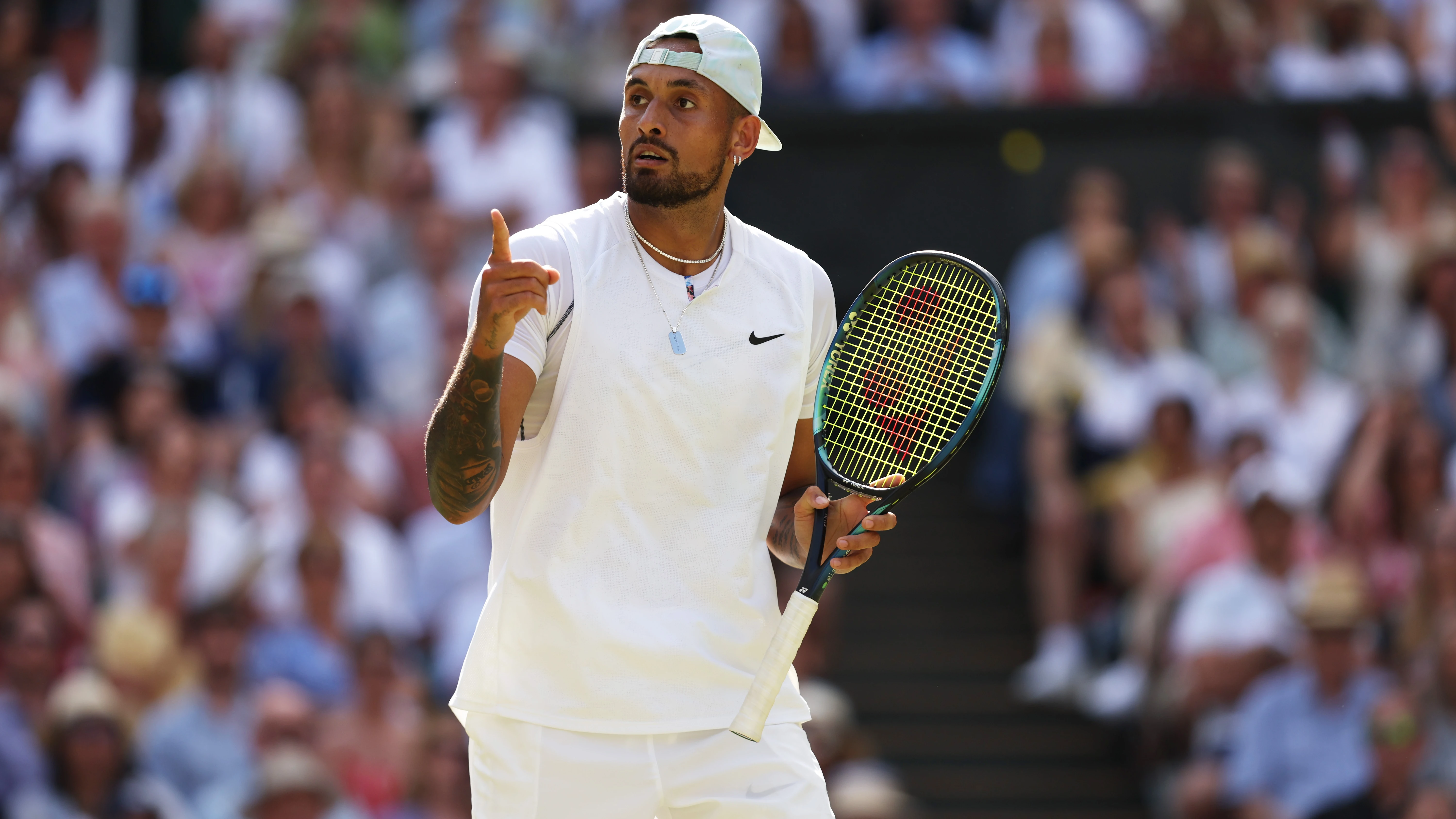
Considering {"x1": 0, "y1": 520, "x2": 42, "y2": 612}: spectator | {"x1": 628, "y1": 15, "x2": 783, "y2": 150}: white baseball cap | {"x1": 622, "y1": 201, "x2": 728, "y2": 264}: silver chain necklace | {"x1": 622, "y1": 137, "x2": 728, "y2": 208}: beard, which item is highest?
{"x1": 628, "y1": 15, "x2": 783, "y2": 150}: white baseball cap

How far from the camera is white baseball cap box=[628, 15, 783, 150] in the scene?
3486 mm

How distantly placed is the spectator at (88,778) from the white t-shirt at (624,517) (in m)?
3.56

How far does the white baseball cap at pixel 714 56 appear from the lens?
137 inches

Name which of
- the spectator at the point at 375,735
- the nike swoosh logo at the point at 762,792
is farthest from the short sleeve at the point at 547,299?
the spectator at the point at 375,735

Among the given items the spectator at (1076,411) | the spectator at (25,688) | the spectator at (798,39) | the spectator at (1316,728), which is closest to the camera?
the spectator at (25,688)

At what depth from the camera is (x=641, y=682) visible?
3387 mm

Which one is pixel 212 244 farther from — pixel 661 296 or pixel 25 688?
pixel 661 296

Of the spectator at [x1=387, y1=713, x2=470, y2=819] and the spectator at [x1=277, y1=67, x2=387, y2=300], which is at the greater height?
the spectator at [x1=277, y1=67, x2=387, y2=300]

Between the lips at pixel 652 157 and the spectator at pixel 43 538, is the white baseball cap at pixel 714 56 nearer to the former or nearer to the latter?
the lips at pixel 652 157

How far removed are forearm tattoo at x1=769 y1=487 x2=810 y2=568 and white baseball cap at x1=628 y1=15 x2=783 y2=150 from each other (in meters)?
0.81

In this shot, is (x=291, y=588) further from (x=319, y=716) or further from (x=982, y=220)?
(x=982, y=220)

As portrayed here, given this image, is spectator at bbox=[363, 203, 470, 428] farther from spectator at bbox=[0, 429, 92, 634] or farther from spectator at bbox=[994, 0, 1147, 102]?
spectator at bbox=[994, 0, 1147, 102]

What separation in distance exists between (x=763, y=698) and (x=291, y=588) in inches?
175

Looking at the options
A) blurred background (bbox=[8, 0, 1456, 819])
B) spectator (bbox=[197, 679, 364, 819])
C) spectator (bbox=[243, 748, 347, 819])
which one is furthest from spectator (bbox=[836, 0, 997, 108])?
spectator (bbox=[243, 748, 347, 819])
